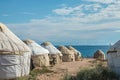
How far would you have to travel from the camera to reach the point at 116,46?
1469cm

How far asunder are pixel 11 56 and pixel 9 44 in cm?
58

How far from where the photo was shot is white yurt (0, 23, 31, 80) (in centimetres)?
1552

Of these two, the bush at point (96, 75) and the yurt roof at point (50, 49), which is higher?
the yurt roof at point (50, 49)

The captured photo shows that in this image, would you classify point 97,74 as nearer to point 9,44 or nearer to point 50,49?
point 9,44

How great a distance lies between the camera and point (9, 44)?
1593cm

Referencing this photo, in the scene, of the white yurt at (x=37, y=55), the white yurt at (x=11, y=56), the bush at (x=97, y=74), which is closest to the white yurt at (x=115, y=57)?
the bush at (x=97, y=74)

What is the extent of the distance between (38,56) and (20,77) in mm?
6123

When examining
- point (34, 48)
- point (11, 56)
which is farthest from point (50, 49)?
point (11, 56)

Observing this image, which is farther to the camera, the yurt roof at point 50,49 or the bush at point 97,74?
the yurt roof at point 50,49

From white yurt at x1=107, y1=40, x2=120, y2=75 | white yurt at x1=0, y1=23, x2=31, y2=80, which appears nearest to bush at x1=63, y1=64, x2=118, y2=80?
white yurt at x1=107, y1=40, x2=120, y2=75

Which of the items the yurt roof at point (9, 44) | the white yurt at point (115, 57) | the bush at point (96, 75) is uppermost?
the yurt roof at point (9, 44)

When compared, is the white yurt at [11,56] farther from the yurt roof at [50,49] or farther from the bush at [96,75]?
the yurt roof at [50,49]

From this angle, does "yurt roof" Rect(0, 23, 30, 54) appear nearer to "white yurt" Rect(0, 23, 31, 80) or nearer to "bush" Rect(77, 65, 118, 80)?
"white yurt" Rect(0, 23, 31, 80)

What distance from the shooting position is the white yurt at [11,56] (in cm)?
1552
